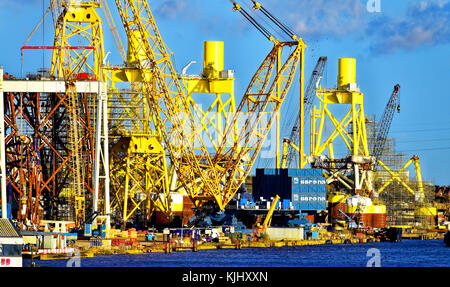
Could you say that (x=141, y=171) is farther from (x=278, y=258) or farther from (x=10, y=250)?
(x=10, y=250)

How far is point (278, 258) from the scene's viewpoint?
99125 millimetres

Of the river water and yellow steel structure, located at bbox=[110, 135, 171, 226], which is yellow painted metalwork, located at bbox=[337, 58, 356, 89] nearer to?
yellow steel structure, located at bbox=[110, 135, 171, 226]

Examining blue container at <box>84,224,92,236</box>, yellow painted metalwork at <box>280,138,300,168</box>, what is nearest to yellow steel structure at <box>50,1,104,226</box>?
blue container at <box>84,224,92,236</box>

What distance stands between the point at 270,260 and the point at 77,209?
99.0 ft

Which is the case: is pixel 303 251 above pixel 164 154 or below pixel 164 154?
below

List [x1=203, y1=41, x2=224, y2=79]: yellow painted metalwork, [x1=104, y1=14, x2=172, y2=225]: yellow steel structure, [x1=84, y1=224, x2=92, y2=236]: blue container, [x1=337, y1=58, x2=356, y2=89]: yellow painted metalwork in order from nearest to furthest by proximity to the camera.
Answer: [x1=84, y1=224, x2=92, y2=236]: blue container < [x1=104, y1=14, x2=172, y2=225]: yellow steel structure < [x1=203, y1=41, x2=224, y2=79]: yellow painted metalwork < [x1=337, y1=58, x2=356, y2=89]: yellow painted metalwork

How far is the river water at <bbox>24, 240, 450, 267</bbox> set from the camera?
86.7 meters

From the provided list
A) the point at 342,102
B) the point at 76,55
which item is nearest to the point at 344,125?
the point at 342,102

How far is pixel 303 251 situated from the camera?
4498 inches

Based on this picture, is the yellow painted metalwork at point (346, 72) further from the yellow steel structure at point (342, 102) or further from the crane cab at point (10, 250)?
the crane cab at point (10, 250)

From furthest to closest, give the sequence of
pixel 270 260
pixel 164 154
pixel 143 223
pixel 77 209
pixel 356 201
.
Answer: pixel 356 201
pixel 143 223
pixel 164 154
pixel 77 209
pixel 270 260
